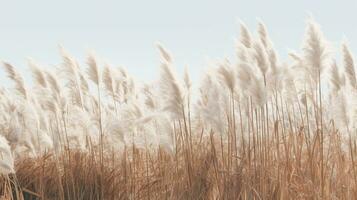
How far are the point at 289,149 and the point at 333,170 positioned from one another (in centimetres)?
33

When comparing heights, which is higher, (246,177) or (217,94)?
(217,94)

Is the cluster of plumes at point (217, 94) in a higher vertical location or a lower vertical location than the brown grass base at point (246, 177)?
higher

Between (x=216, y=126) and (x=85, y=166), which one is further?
(x=85, y=166)

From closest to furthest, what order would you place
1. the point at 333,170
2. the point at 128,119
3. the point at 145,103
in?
the point at 333,170
the point at 128,119
the point at 145,103

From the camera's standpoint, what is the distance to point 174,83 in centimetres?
364

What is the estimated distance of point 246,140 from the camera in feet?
12.4


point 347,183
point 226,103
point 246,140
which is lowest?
point 347,183

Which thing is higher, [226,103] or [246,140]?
[226,103]

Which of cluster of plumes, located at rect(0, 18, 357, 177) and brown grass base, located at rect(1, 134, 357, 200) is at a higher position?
cluster of plumes, located at rect(0, 18, 357, 177)

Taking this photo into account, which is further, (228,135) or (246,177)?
(228,135)

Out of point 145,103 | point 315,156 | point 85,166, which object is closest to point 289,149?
point 315,156

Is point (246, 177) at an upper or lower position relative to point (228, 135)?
lower

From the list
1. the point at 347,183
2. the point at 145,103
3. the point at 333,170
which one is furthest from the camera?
the point at 145,103

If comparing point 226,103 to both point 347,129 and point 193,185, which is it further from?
point 347,129
